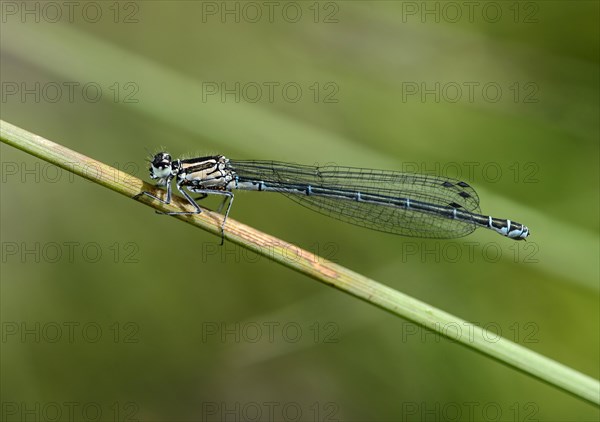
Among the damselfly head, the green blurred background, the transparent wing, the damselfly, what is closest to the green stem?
the damselfly head

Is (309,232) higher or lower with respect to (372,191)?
lower

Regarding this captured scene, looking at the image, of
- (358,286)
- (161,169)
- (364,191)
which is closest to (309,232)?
(364,191)

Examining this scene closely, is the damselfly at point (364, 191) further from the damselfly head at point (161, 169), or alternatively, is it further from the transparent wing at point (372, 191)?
the damselfly head at point (161, 169)

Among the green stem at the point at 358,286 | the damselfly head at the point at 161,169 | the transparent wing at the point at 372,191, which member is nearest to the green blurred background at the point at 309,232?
the transparent wing at the point at 372,191

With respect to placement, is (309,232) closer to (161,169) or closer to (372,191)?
(372,191)

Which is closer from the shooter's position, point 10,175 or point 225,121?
point 225,121

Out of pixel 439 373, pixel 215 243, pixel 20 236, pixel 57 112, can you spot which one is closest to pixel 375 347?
pixel 439 373

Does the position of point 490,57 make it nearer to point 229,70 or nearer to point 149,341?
point 229,70

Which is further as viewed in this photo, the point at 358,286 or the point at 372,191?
the point at 372,191
